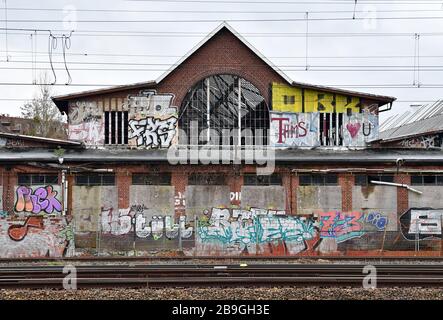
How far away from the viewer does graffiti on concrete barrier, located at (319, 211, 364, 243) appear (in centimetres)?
2744

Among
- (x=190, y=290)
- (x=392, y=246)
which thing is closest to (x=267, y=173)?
(x=392, y=246)

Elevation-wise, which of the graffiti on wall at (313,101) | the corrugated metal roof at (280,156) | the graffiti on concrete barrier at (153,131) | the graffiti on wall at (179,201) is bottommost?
the graffiti on wall at (179,201)

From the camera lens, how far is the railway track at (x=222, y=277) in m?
14.6

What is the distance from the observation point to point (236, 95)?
97.0 feet

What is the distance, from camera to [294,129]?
2944 centimetres

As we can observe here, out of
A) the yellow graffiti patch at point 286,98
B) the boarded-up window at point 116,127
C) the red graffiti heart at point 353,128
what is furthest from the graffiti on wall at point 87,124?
the red graffiti heart at point 353,128

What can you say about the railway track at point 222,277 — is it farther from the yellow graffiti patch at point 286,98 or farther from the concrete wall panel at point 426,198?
the yellow graffiti patch at point 286,98

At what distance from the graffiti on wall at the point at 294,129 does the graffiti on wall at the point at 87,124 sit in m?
8.47

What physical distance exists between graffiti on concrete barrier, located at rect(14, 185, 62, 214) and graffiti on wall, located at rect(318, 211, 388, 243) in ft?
40.0

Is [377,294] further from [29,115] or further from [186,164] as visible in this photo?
[29,115]

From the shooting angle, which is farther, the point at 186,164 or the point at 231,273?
the point at 186,164
